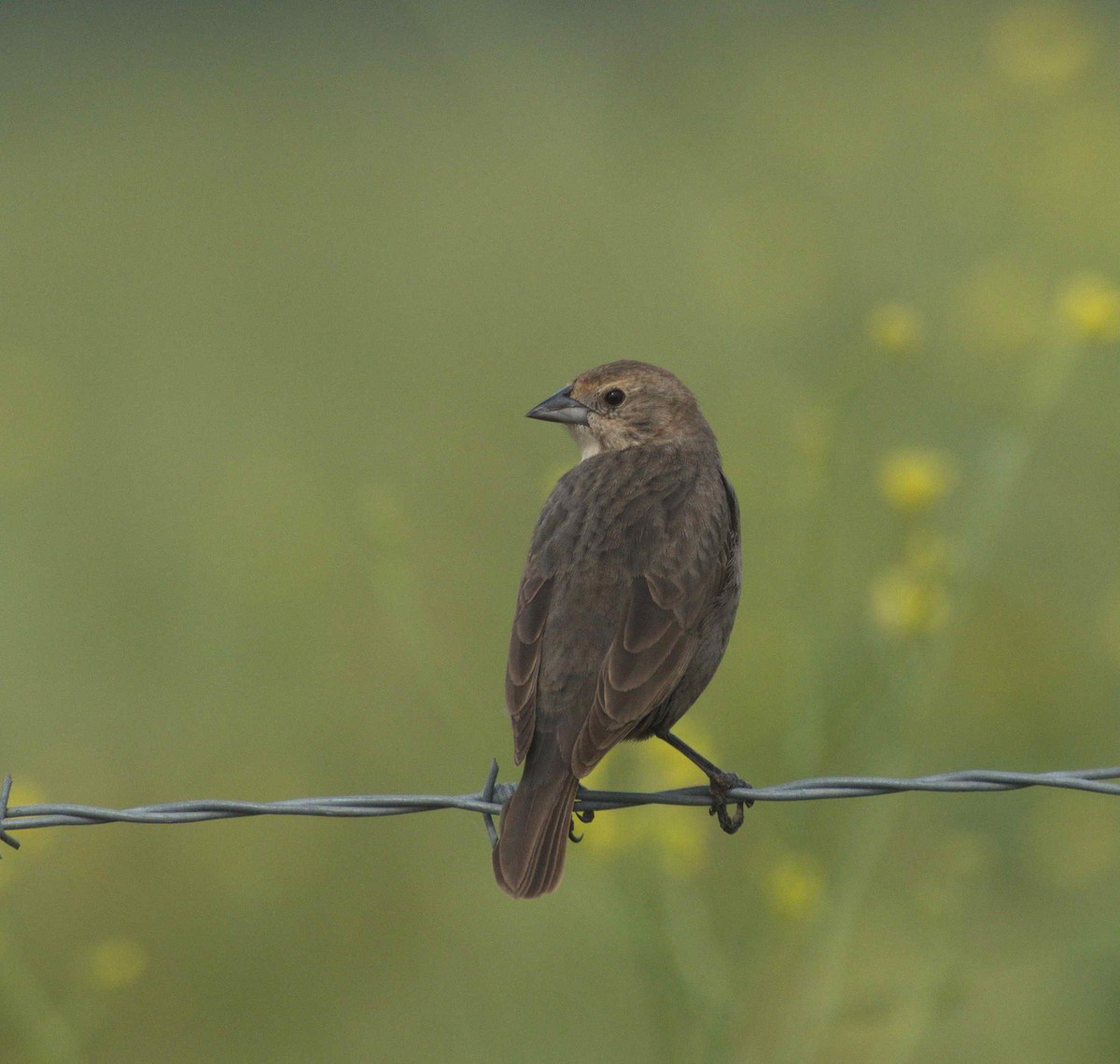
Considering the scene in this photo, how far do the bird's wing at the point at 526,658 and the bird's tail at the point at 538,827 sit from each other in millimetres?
86

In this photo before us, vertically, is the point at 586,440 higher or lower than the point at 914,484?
higher

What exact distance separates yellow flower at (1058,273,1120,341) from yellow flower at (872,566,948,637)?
3.65 feet

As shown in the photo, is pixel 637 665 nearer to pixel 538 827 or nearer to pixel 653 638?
pixel 653 638

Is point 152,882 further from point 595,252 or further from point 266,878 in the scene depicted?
point 595,252

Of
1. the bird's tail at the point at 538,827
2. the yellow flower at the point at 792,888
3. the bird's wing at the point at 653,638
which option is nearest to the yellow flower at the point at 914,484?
the bird's wing at the point at 653,638

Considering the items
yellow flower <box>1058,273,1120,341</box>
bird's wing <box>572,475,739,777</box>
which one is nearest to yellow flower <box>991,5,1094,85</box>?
yellow flower <box>1058,273,1120,341</box>

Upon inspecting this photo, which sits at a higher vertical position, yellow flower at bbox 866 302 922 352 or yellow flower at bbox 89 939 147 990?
yellow flower at bbox 866 302 922 352

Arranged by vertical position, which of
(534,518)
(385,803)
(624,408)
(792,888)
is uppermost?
(624,408)

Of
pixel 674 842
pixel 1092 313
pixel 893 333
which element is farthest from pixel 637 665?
pixel 1092 313

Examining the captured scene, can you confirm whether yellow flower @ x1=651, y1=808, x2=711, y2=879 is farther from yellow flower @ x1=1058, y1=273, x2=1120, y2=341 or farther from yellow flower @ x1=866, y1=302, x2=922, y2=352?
yellow flower @ x1=1058, y1=273, x2=1120, y2=341

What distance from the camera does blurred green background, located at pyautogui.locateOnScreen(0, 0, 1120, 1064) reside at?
5938 millimetres

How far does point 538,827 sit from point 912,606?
Result: 1.48 metres

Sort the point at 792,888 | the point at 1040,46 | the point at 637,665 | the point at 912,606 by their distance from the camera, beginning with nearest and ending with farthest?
the point at 637,665 → the point at 792,888 → the point at 912,606 → the point at 1040,46

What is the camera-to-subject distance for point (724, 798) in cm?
491
